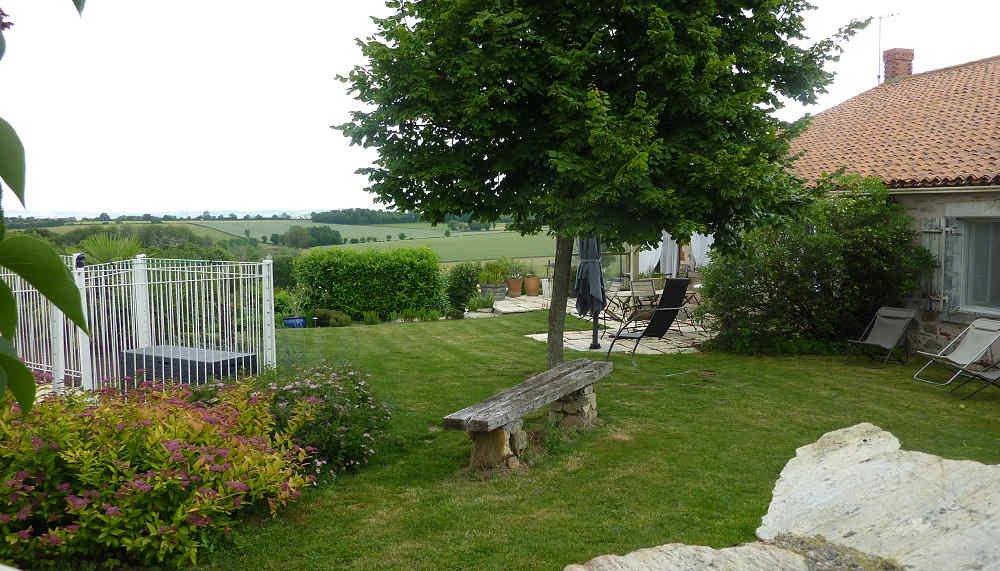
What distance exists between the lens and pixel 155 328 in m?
8.20

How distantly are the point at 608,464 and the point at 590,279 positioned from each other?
15.0 ft

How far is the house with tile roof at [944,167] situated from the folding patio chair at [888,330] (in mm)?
572

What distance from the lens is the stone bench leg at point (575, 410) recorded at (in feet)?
22.3

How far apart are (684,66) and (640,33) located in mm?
828

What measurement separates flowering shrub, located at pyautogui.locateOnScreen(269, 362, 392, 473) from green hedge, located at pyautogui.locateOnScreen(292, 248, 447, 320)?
10804mm

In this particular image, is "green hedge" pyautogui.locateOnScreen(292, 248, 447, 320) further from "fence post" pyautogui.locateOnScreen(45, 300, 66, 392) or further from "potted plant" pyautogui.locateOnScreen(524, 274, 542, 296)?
"fence post" pyautogui.locateOnScreen(45, 300, 66, 392)

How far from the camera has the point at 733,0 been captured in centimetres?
729

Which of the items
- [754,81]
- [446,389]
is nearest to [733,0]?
[754,81]

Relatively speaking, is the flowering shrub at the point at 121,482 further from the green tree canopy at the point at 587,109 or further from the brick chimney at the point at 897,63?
the brick chimney at the point at 897,63

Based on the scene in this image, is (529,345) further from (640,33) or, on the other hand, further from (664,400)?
(640,33)

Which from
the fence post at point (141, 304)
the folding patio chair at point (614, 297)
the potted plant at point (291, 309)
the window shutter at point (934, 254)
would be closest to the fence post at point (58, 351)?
the fence post at point (141, 304)

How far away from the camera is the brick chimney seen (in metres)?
16.2

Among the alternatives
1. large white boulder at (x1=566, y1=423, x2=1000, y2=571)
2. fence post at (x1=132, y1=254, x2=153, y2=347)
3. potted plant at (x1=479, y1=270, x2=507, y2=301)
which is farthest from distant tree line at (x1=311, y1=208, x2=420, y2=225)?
large white boulder at (x1=566, y1=423, x2=1000, y2=571)

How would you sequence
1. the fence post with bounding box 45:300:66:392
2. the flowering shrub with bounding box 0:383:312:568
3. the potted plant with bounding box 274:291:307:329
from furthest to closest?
the potted plant with bounding box 274:291:307:329 < the fence post with bounding box 45:300:66:392 < the flowering shrub with bounding box 0:383:312:568
